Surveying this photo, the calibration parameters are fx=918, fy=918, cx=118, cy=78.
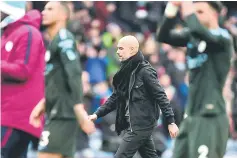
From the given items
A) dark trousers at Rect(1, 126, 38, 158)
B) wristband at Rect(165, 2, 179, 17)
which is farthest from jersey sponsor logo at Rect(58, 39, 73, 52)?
wristband at Rect(165, 2, 179, 17)

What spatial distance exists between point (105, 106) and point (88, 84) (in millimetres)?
7279

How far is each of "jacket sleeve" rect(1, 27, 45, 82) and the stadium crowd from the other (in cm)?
468

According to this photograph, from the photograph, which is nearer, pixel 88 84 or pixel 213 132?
pixel 213 132

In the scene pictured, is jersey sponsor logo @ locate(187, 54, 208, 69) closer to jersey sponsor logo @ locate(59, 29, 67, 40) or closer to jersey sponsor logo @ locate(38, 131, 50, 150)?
jersey sponsor logo @ locate(59, 29, 67, 40)

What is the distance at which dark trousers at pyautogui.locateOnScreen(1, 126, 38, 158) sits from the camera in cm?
952

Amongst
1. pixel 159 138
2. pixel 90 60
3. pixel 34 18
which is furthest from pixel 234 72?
pixel 34 18

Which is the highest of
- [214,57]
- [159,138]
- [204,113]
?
[214,57]

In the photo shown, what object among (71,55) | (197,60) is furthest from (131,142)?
(71,55)

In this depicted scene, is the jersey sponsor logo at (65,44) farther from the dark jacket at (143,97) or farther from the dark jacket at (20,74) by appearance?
the dark jacket at (143,97)

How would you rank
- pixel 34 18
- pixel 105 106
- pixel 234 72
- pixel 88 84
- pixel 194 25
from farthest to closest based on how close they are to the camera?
pixel 234 72
pixel 88 84
pixel 34 18
pixel 105 106
pixel 194 25

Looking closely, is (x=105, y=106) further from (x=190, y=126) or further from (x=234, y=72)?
(x=234, y=72)

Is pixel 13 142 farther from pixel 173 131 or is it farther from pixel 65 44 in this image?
pixel 173 131

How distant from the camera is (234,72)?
19.0m

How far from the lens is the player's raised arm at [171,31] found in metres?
8.65
